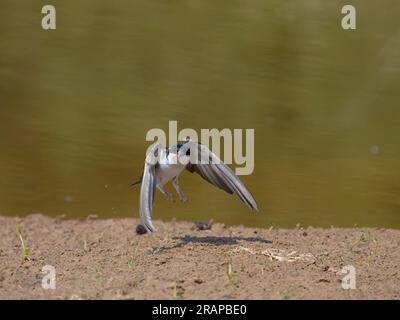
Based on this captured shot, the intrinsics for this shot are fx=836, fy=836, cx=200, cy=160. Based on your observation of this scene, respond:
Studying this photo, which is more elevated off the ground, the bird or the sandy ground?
the bird

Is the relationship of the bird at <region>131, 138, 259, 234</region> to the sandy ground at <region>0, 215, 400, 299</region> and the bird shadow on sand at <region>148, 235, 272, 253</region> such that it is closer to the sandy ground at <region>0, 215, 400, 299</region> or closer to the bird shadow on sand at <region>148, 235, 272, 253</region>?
the bird shadow on sand at <region>148, 235, 272, 253</region>

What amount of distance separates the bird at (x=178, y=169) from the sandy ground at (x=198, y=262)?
26 centimetres

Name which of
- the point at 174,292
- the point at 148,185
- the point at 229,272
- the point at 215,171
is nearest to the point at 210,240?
the point at 215,171

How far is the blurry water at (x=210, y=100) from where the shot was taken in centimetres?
523

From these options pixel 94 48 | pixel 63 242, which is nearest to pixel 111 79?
pixel 94 48

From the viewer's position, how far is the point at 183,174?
17.3 feet

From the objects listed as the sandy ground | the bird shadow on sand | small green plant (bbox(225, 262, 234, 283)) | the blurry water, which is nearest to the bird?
the bird shadow on sand

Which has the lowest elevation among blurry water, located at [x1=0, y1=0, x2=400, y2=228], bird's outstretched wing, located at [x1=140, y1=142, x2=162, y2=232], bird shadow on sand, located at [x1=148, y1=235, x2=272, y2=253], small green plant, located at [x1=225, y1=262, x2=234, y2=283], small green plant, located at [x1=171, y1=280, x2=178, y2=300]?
small green plant, located at [x1=171, y1=280, x2=178, y2=300]

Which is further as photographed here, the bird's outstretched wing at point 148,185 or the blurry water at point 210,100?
the blurry water at point 210,100

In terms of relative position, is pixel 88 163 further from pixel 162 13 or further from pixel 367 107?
pixel 367 107

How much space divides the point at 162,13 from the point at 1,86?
45.2 inches

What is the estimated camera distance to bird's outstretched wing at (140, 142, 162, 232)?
4.05m

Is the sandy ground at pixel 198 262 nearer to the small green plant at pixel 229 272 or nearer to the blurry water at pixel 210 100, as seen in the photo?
the small green plant at pixel 229 272

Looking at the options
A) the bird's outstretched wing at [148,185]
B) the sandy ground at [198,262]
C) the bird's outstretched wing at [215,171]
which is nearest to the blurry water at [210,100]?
the sandy ground at [198,262]
